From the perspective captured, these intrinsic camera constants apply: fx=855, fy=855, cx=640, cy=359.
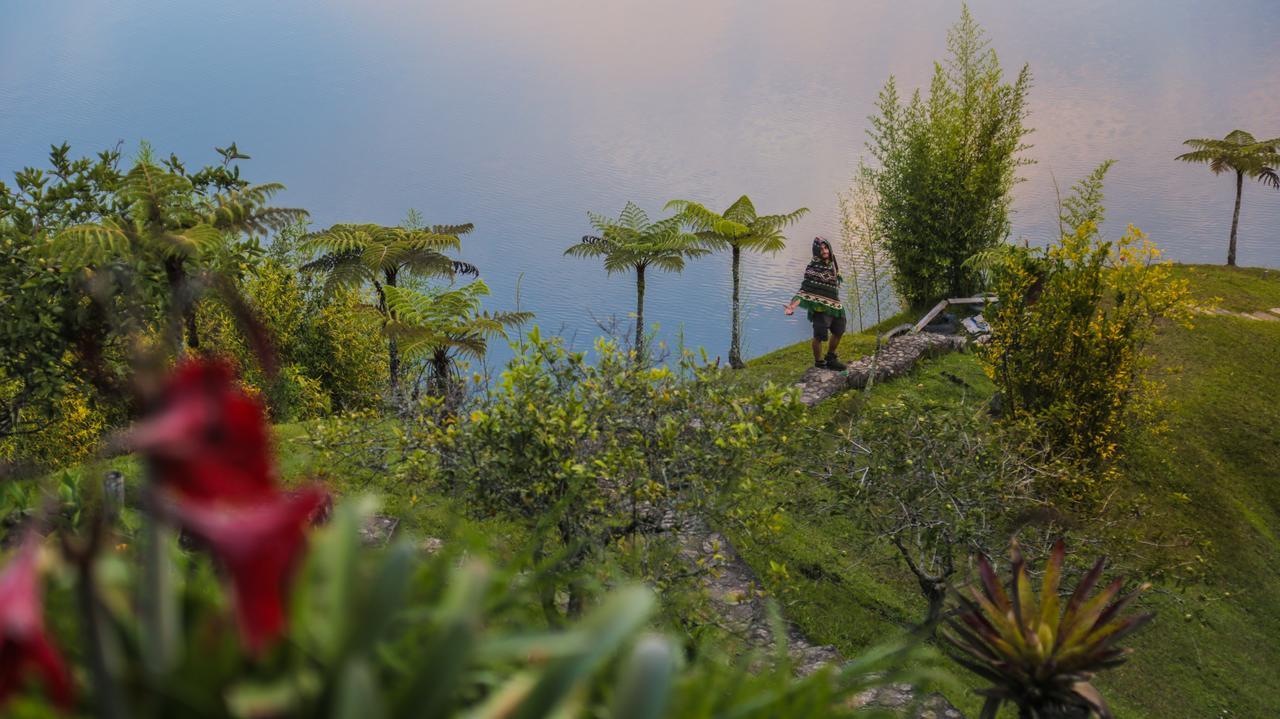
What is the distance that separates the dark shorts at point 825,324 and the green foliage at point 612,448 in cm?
1083

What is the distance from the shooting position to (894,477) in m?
8.42

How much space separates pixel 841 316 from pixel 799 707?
650 inches

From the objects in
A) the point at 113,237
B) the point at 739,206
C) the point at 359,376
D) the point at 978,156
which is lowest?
the point at 359,376

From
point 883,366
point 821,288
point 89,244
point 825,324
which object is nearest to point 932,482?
point 89,244

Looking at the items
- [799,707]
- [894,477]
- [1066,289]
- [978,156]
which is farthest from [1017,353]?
[978,156]

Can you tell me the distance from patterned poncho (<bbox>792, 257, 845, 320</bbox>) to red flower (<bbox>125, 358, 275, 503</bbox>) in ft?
55.8

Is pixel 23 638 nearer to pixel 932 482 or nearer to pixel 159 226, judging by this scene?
pixel 932 482

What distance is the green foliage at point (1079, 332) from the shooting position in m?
11.5

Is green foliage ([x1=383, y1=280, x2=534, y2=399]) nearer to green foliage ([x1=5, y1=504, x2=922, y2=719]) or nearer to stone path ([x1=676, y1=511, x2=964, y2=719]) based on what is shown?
stone path ([x1=676, y1=511, x2=964, y2=719])

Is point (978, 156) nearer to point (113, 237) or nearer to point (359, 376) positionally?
point (359, 376)

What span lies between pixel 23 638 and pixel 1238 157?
138 feet

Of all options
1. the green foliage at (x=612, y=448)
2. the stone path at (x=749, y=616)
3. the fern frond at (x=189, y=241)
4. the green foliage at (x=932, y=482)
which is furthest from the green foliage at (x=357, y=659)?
the fern frond at (x=189, y=241)

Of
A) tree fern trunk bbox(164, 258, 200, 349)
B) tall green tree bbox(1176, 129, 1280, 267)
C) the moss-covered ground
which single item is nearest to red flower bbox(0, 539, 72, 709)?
tree fern trunk bbox(164, 258, 200, 349)

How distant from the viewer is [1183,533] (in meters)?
13.0
